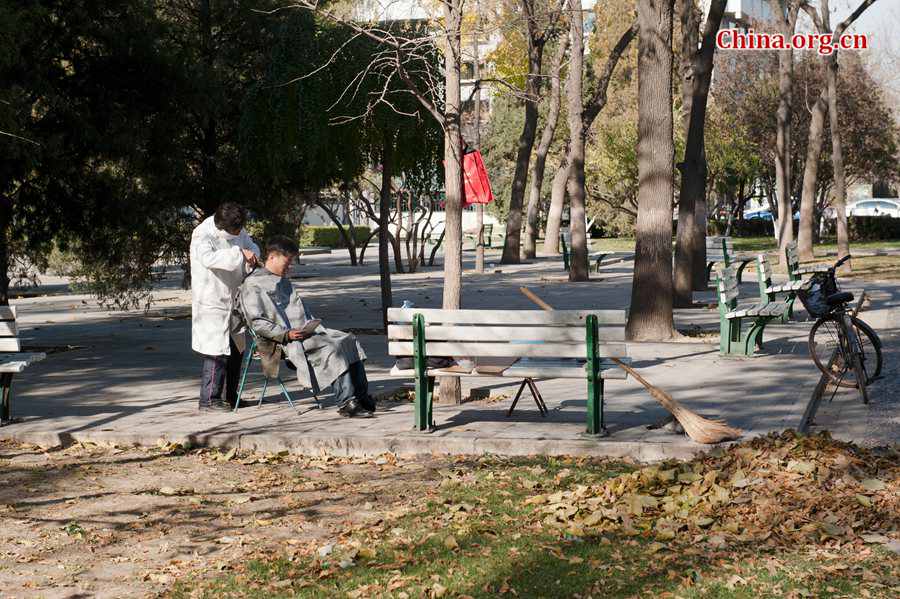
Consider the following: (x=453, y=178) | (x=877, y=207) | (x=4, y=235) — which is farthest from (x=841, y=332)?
(x=877, y=207)

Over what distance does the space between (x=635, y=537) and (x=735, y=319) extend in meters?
6.94

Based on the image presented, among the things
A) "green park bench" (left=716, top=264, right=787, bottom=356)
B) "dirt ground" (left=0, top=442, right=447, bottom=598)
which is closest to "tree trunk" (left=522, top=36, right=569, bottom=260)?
"green park bench" (left=716, top=264, right=787, bottom=356)

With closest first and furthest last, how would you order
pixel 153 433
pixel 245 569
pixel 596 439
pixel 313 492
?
pixel 245 569
pixel 313 492
pixel 596 439
pixel 153 433

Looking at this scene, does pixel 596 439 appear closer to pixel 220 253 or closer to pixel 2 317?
pixel 220 253

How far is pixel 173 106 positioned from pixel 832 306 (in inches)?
342

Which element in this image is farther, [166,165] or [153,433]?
[166,165]

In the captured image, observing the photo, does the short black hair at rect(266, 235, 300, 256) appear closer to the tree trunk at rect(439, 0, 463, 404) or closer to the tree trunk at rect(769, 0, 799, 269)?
the tree trunk at rect(439, 0, 463, 404)

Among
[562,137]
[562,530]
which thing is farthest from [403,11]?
[562,137]

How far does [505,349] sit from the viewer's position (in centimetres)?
780

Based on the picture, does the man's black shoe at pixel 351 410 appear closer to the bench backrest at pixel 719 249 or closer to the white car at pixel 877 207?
the bench backrest at pixel 719 249

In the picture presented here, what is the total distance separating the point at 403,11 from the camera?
42.5ft

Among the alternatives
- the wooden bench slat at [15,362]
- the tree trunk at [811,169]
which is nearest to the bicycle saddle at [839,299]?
the wooden bench slat at [15,362]

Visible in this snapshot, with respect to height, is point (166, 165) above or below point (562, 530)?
above

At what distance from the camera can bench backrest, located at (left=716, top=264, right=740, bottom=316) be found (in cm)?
1151
